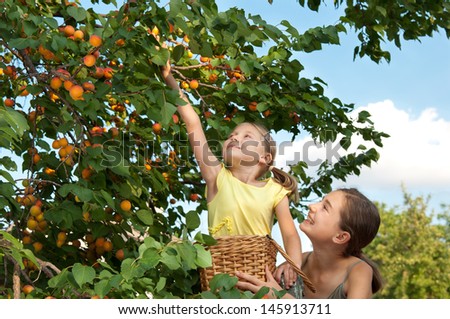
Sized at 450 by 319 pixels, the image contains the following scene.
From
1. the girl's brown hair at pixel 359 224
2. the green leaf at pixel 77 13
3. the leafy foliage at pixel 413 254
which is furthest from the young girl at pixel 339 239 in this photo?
the leafy foliage at pixel 413 254

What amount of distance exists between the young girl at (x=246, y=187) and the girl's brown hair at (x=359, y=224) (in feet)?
0.95

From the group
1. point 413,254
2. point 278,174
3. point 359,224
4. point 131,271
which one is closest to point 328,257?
point 359,224

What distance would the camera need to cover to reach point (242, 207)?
11.1 feet

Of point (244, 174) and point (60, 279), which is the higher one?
point (244, 174)

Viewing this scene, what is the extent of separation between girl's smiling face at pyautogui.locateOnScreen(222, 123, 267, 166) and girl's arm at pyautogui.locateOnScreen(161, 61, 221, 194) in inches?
3.6

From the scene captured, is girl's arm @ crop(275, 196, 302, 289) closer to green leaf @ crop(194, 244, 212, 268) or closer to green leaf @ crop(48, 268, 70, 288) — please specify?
green leaf @ crop(194, 244, 212, 268)

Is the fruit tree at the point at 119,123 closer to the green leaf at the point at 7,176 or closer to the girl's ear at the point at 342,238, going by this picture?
the green leaf at the point at 7,176

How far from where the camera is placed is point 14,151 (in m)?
4.50

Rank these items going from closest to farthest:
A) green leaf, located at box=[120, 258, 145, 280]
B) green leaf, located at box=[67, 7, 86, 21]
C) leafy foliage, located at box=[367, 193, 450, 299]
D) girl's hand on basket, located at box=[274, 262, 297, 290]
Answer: green leaf, located at box=[120, 258, 145, 280]
girl's hand on basket, located at box=[274, 262, 297, 290]
green leaf, located at box=[67, 7, 86, 21]
leafy foliage, located at box=[367, 193, 450, 299]

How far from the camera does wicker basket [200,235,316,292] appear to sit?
298cm

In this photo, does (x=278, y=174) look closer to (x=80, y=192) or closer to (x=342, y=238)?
(x=342, y=238)

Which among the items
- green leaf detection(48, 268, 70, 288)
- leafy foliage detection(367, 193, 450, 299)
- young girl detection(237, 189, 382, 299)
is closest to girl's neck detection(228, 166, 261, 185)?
young girl detection(237, 189, 382, 299)

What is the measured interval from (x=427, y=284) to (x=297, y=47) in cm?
2273

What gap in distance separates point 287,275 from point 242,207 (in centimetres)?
44
